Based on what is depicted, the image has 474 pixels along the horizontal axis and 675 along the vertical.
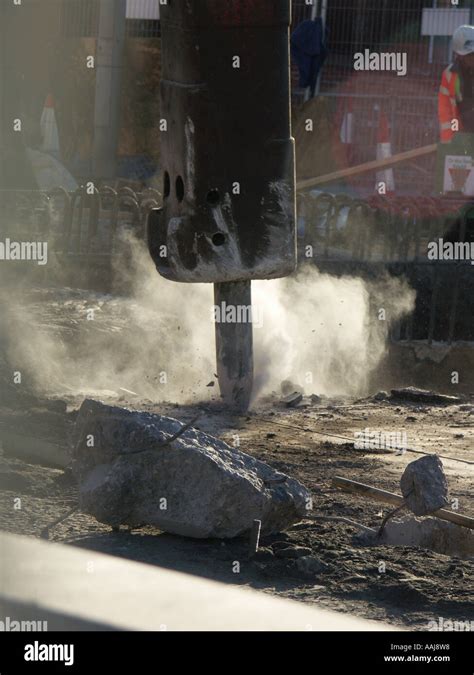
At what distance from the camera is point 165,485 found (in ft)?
17.5

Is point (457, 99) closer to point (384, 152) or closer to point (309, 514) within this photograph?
point (384, 152)

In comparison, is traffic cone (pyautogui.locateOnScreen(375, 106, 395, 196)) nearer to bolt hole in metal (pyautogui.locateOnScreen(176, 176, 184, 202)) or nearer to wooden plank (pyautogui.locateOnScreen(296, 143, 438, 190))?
wooden plank (pyautogui.locateOnScreen(296, 143, 438, 190))

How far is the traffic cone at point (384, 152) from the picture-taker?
20219mm

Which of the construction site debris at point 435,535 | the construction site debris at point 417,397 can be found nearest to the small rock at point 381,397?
the construction site debris at point 417,397

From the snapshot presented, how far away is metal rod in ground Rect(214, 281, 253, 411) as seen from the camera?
28.8 ft

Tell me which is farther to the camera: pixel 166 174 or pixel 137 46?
pixel 137 46

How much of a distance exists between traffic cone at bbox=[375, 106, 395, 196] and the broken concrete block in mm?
14263

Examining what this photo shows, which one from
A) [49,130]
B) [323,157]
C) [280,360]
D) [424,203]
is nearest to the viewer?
[280,360]

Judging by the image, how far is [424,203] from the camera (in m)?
15.2

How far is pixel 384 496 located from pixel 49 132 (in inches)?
654

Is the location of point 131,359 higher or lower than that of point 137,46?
lower

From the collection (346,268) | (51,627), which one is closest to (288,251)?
(346,268)

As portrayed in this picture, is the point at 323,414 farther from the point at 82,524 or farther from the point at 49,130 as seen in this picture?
the point at 49,130

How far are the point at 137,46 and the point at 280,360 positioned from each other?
45.7ft
